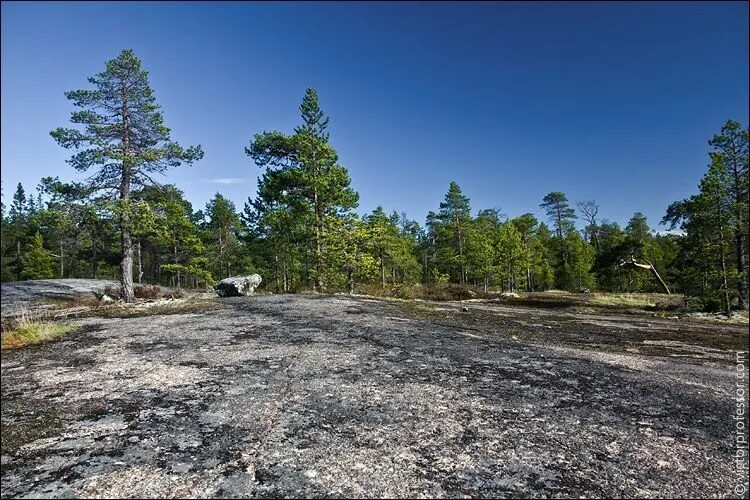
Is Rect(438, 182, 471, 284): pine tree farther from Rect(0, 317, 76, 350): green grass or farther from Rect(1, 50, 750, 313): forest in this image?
Rect(0, 317, 76, 350): green grass

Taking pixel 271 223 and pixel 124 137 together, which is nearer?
pixel 124 137

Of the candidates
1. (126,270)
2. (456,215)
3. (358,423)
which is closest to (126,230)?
(126,270)

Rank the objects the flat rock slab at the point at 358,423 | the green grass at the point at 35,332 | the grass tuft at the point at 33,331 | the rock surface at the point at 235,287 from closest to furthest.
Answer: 1. the flat rock slab at the point at 358,423
2. the grass tuft at the point at 33,331
3. the green grass at the point at 35,332
4. the rock surface at the point at 235,287

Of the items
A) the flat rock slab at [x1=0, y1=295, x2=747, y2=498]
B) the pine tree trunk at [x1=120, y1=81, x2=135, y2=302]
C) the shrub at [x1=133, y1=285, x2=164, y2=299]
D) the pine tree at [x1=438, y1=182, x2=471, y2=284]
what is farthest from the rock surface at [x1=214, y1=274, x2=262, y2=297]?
the pine tree at [x1=438, y1=182, x2=471, y2=284]

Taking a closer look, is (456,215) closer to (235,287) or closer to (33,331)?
(235,287)

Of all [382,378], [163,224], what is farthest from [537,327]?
[163,224]

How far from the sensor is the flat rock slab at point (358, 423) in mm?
2359

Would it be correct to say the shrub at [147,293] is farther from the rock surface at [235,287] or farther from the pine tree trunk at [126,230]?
the rock surface at [235,287]

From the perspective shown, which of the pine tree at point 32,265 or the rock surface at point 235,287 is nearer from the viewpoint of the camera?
the pine tree at point 32,265

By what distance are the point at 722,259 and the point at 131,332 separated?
927 inches

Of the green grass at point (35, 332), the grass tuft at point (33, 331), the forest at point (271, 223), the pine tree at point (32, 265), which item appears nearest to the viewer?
the pine tree at point (32, 265)

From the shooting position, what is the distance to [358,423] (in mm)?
3285

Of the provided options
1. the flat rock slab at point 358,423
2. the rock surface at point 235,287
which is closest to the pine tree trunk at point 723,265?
the flat rock slab at point 358,423

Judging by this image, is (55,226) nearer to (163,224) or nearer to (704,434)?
(163,224)
